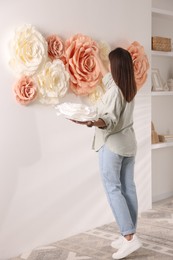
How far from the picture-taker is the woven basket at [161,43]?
4328 millimetres

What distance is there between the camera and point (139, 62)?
3943 mm

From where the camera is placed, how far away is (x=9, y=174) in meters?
3.11

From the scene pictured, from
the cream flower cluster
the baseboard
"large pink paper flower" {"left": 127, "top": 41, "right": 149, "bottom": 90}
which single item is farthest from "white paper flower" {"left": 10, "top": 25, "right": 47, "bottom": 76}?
the baseboard

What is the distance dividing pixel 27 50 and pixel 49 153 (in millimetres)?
728

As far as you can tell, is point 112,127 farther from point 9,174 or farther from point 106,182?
point 9,174

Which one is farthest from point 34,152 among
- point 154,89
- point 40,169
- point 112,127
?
point 154,89

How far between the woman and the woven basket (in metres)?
1.36

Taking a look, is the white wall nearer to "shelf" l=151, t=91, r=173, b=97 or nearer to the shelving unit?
"shelf" l=151, t=91, r=173, b=97

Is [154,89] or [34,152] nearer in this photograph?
[34,152]

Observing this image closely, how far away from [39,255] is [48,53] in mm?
1343

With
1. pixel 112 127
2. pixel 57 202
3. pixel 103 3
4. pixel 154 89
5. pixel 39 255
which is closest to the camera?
pixel 112 127

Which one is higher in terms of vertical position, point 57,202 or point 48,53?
point 48,53

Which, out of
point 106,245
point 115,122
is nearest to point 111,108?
point 115,122

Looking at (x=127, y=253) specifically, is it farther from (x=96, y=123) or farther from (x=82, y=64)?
(x=82, y=64)
